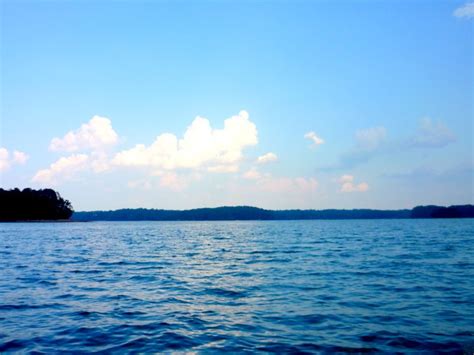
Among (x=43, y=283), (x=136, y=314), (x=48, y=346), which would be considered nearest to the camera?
(x=48, y=346)

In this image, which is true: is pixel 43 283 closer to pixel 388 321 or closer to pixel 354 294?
pixel 354 294

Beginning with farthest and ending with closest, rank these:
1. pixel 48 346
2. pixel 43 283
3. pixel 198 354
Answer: pixel 43 283 < pixel 48 346 < pixel 198 354

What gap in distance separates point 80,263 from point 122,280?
488 inches

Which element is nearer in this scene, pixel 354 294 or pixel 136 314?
pixel 136 314

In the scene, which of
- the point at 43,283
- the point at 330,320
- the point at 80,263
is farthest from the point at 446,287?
the point at 80,263

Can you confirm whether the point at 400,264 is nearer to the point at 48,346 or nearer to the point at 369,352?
the point at 369,352

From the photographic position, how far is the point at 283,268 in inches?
1165

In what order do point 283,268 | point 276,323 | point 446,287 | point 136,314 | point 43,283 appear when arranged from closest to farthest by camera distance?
point 276,323 → point 136,314 → point 446,287 → point 43,283 → point 283,268

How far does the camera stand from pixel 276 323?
570 inches

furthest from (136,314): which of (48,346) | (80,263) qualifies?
(80,263)

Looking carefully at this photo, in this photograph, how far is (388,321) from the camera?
1469cm

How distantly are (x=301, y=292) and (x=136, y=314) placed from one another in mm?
8753

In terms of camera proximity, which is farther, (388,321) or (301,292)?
(301,292)

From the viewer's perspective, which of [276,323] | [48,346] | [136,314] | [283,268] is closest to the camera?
[48,346]
